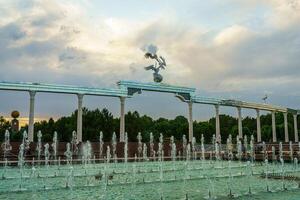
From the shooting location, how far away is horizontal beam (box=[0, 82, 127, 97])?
2412cm

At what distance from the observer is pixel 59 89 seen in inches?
1019

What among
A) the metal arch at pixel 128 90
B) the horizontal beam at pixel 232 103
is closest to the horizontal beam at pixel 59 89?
the metal arch at pixel 128 90

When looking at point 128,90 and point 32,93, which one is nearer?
point 32,93

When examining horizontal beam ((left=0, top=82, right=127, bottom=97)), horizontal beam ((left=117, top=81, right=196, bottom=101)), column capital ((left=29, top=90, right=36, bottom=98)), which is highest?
horizontal beam ((left=117, top=81, right=196, bottom=101))

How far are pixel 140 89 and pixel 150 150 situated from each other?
5.36 m

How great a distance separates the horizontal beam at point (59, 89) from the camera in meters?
24.1

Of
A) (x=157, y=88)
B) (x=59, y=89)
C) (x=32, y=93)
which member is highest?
(x=157, y=88)

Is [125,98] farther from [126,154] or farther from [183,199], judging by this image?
[183,199]

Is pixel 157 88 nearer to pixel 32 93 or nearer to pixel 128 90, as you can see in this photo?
pixel 128 90

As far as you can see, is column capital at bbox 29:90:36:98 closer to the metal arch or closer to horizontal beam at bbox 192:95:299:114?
the metal arch

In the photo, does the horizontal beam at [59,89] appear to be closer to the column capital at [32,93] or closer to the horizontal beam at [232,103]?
the column capital at [32,93]

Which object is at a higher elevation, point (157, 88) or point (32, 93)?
point (157, 88)

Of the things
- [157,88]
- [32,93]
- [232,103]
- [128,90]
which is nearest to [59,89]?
[32,93]

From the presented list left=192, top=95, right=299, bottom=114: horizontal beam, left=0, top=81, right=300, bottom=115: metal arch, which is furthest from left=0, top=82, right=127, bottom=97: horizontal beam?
left=192, top=95, right=299, bottom=114: horizontal beam
